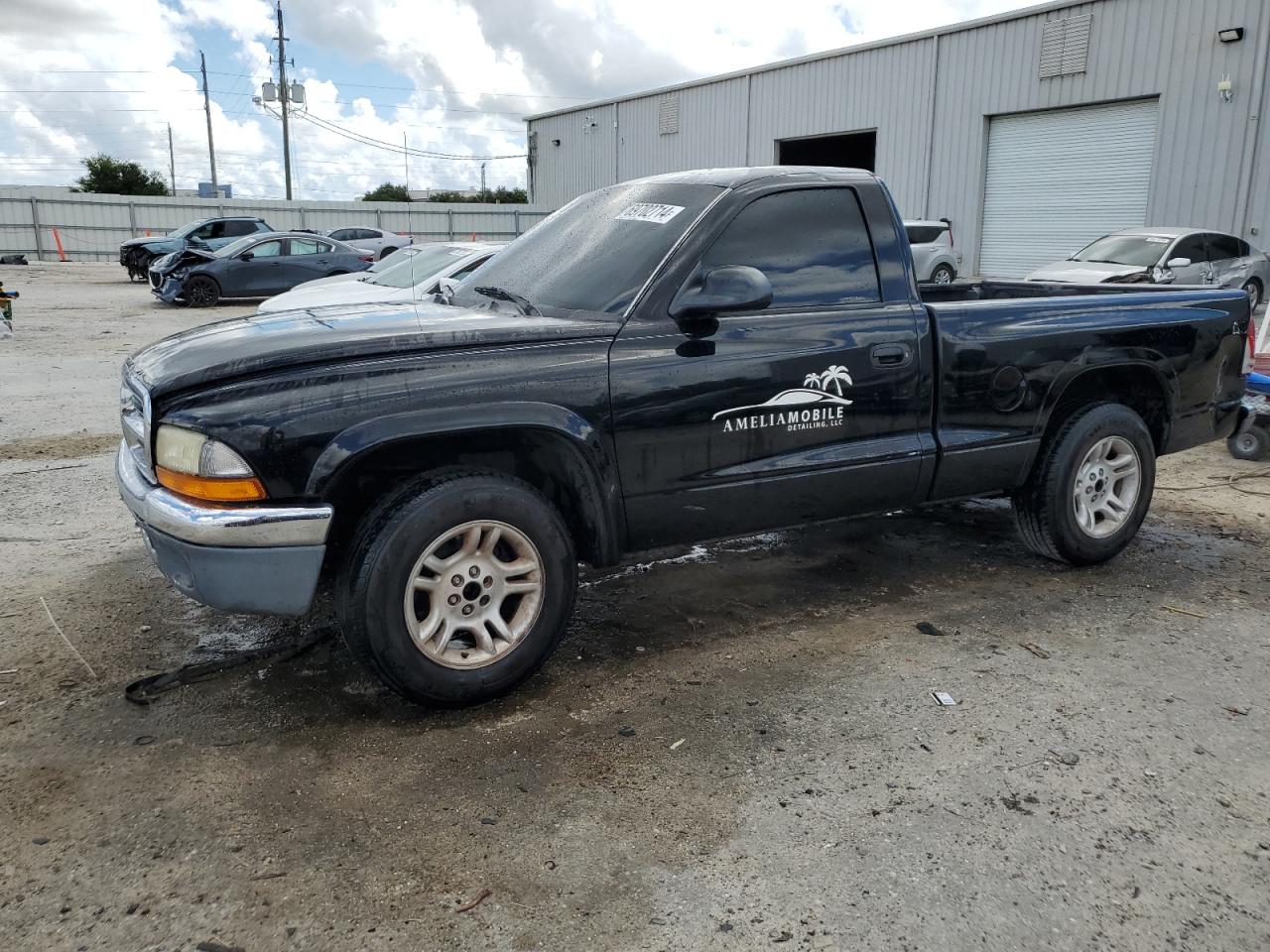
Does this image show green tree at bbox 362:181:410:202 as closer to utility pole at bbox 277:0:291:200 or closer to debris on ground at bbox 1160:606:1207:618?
utility pole at bbox 277:0:291:200

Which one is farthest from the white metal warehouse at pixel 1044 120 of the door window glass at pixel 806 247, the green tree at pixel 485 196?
the green tree at pixel 485 196

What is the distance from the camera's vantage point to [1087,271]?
15.0 meters

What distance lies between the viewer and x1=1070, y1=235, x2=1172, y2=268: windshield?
15172 millimetres

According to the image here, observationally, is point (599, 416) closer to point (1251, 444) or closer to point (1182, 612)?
point (1182, 612)

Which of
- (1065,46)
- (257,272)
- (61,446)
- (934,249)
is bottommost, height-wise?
(61,446)

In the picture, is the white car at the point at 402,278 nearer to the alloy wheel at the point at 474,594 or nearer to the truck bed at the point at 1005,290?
the truck bed at the point at 1005,290

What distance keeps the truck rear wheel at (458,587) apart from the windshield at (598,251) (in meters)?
0.86

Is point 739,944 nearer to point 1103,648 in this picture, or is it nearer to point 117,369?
point 1103,648

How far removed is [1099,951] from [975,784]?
0.72m

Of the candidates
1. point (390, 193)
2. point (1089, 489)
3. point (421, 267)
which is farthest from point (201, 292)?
point (390, 193)

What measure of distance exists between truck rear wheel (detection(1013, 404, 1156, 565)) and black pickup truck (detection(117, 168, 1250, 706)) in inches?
0.6

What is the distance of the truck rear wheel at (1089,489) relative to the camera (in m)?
4.65

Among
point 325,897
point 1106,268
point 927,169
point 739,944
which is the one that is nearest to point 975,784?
point 739,944

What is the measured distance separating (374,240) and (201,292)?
936cm
